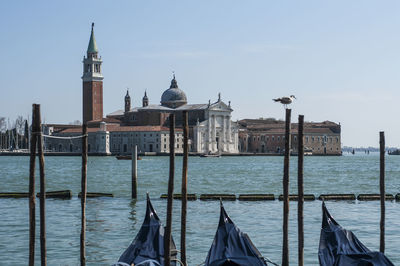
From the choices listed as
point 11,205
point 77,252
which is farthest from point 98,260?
point 11,205

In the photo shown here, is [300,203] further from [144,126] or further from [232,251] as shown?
[144,126]

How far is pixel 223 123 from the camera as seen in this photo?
85562 mm

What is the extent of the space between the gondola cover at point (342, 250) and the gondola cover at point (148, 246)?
2045 mm

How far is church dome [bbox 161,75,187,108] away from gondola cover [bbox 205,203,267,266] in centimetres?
7719

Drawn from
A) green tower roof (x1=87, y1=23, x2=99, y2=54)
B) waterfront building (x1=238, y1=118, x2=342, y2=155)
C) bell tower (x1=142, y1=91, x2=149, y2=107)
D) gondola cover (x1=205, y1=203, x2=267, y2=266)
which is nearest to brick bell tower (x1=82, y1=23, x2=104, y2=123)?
green tower roof (x1=87, y1=23, x2=99, y2=54)

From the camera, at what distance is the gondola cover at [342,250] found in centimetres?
853

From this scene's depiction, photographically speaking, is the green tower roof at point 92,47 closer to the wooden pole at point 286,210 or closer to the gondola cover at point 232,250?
the wooden pole at point 286,210

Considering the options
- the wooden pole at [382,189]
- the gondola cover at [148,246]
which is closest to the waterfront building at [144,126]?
the wooden pole at [382,189]

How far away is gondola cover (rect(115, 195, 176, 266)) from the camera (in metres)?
8.94

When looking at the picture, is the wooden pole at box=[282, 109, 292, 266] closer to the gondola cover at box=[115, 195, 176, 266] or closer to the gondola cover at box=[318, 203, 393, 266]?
the gondola cover at box=[318, 203, 393, 266]

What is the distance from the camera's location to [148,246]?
9062 millimetres

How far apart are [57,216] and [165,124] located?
219ft

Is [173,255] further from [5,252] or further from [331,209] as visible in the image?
[331,209]

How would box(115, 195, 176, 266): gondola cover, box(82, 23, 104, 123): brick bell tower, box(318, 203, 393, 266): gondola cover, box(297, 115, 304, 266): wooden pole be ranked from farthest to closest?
1. box(82, 23, 104, 123): brick bell tower
2. box(297, 115, 304, 266): wooden pole
3. box(115, 195, 176, 266): gondola cover
4. box(318, 203, 393, 266): gondola cover
